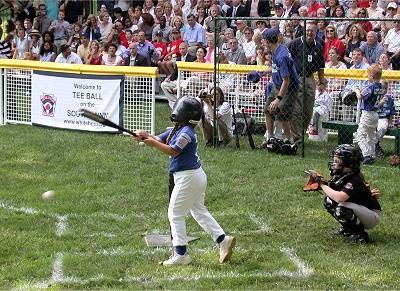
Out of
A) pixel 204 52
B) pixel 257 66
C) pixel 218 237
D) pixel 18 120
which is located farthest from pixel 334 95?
pixel 218 237

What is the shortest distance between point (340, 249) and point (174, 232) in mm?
1830

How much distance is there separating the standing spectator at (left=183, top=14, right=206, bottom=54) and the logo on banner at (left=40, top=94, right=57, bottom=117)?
4.46 metres

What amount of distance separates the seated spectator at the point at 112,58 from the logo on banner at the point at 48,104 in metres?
3.03

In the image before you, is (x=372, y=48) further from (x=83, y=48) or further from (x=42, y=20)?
(x=42, y=20)

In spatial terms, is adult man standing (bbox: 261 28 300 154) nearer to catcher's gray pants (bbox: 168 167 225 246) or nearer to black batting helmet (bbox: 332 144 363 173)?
black batting helmet (bbox: 332 144 363 173)

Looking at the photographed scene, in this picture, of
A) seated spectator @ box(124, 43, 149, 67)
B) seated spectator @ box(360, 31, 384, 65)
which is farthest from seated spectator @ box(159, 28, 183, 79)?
seated spectator @ box(360, 31, 384, 65)

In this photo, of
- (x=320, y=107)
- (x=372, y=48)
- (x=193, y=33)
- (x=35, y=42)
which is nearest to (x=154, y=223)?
(x=320, y=107)

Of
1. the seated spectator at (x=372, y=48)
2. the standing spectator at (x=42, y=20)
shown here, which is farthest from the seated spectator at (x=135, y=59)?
the seated spectator at (x=372, y=48)

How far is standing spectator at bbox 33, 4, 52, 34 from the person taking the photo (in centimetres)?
2238

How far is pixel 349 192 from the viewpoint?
8922mm

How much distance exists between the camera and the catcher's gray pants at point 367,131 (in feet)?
42.1

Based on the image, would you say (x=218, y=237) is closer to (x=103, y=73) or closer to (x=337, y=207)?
(x=337, y=207)

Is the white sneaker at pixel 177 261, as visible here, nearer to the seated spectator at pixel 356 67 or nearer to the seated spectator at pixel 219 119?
the seated spectator at pixel 219 119

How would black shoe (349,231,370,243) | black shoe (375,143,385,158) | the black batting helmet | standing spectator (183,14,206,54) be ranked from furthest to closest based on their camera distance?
standing spectator (183,14,206,54) < black shoe (375,143,385,158) < black shoe (349,231,370,243) < the black batting helmet
